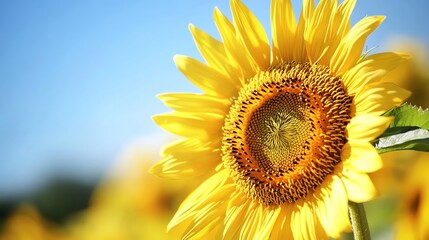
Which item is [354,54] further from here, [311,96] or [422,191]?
[422,191]

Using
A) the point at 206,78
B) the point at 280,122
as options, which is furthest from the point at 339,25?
the point at 206,78

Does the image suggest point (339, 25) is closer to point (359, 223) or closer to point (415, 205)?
point (359, 223)

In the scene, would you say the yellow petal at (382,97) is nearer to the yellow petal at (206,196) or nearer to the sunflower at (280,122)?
the sunflower at (280,122)

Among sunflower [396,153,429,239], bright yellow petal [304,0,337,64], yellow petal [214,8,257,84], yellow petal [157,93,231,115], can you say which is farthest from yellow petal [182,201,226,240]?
sunflower [396,153,429,239]

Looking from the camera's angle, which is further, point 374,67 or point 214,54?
point 214,54

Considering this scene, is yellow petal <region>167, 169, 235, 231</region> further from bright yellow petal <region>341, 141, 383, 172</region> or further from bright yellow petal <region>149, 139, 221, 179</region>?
bright yellow petal <region>341, 141, 383, 172</region>

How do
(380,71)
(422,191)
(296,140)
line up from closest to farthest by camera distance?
(380,71)
(296,140)
(422,191)

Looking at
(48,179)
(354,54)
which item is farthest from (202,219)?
(48,179)
